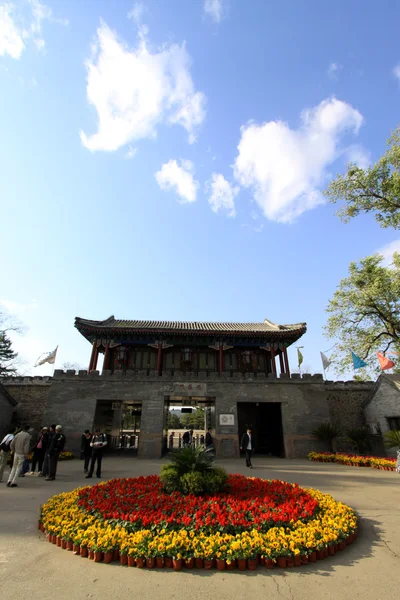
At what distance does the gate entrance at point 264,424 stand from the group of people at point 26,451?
40.8ft

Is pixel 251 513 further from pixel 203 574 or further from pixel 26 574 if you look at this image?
pixel 26 574

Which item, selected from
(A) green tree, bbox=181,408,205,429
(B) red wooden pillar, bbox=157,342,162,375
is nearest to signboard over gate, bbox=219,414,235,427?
(B) red wooden pillar, bbox=157,342,162,375

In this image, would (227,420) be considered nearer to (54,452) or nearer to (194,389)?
(194,389)

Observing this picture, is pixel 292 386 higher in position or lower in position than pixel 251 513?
higher

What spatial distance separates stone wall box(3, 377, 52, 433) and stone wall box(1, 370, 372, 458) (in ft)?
0.36

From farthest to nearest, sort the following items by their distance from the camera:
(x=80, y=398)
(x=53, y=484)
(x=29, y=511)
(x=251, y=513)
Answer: (x=80, y=398) → (x=53, y=484) → (x=29, y=511) → (x=251, y=513)

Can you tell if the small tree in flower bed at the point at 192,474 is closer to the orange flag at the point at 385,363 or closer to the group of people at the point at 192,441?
the group of people at the point at 192,441

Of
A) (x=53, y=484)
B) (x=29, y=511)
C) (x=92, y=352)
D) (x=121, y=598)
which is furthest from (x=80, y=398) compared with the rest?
(x=121, y=598)

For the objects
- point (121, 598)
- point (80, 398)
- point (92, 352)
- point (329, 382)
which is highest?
point (92, 352)

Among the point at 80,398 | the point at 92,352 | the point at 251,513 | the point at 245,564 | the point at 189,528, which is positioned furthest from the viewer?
the point at 92,352

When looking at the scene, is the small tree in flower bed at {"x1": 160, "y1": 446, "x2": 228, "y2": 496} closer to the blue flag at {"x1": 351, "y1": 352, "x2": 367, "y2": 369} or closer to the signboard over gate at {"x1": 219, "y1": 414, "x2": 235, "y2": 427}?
the signboard over gate at {"x1": 219, "y1": 414, "x2": 235, "y2": 427}

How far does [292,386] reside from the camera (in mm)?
18328

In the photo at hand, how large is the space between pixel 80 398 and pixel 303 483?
1292 cm

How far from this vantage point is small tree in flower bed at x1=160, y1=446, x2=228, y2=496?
6594 mm
